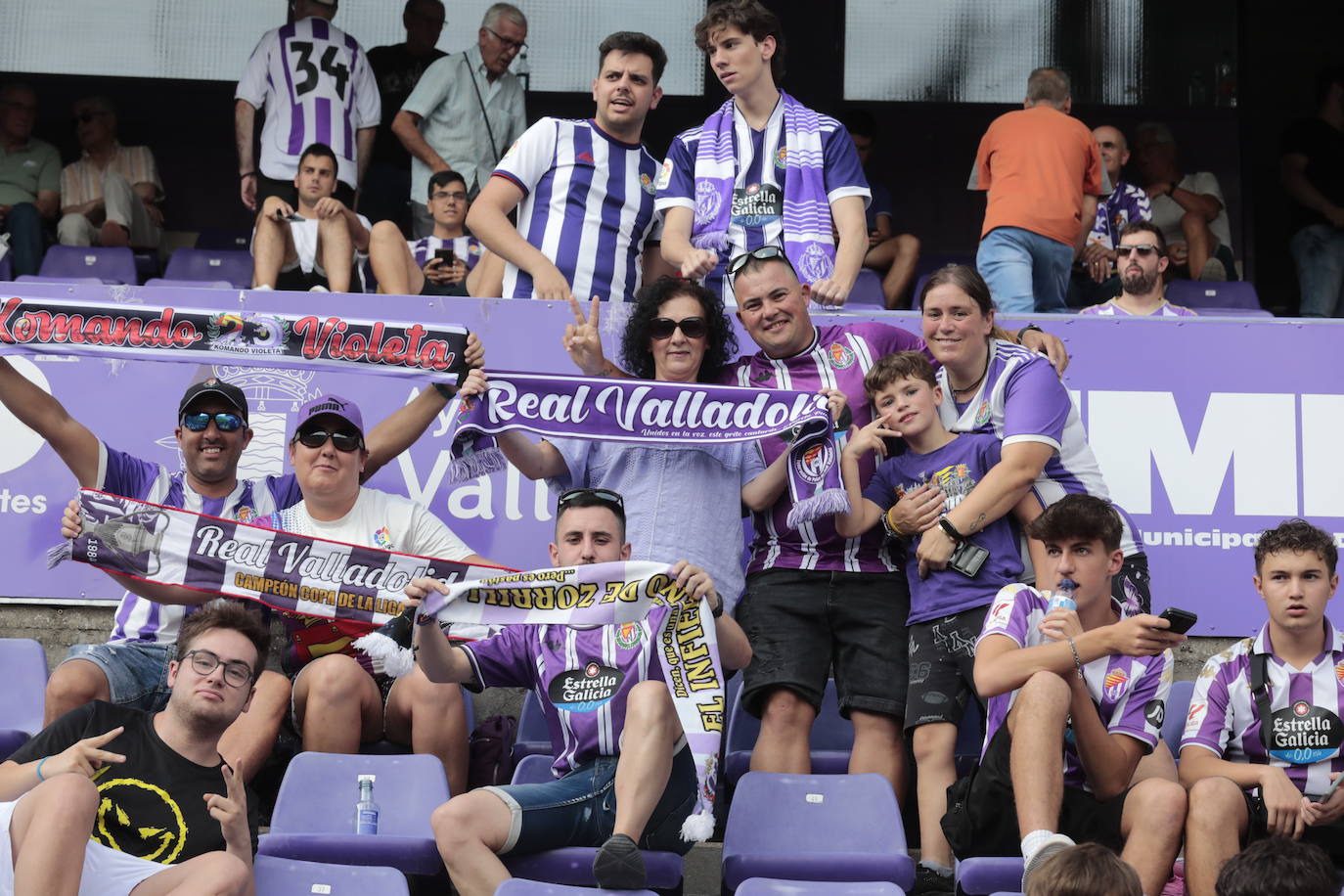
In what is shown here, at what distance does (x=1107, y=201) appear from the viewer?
26.6ft

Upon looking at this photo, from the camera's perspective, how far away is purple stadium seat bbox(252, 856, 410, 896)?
12.2 feet

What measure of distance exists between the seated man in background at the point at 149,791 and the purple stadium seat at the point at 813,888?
1.15 m

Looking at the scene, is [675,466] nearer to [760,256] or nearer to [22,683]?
[760,256]

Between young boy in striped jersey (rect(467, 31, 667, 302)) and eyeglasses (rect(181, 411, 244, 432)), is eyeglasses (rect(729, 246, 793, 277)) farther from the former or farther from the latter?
eyeglasses (rect(181, 411, 244, 432))

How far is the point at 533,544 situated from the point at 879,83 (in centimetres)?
508

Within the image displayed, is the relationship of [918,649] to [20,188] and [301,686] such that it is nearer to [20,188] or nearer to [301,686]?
[301,686]

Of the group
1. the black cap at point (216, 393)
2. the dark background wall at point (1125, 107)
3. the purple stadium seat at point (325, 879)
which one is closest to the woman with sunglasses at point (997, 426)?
the purple stadium seat at point (325, 879)

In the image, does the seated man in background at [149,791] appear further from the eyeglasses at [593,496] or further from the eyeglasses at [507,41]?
the eyeglasses at [507,41]

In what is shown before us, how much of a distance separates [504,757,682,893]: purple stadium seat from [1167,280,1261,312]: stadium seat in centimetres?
525

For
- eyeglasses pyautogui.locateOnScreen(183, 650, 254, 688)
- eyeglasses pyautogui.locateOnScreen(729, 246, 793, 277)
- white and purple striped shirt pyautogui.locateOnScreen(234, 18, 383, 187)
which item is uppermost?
white and purple striped shirt pyautogui.locateOnScreen(234, 18, 383, 187)

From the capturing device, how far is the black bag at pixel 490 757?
468 centimetres

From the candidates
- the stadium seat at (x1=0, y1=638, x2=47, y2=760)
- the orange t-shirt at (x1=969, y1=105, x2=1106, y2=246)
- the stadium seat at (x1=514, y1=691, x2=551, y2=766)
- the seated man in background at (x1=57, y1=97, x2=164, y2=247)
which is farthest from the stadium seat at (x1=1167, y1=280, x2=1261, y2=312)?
the stadium seat at (x1=0, y1=638, x2=47, y2=760)

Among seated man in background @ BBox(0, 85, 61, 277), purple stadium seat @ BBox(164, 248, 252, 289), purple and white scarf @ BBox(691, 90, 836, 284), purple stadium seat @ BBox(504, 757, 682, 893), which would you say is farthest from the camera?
seated man in background @ BBox(0, 85, 61, 277)

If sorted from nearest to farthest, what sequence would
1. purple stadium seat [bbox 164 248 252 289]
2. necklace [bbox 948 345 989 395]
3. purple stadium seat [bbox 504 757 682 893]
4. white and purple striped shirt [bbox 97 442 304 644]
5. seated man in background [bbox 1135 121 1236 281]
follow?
purple stadium seat [bbox 504 757 682 893], white and purple striped shirt [bbox 97 442 304 644], necklace [bbox 948 345 989 395], purple stadium seat [bbox 164 248 252 289], seated man in background [bbox 1135 121 1236 281]
